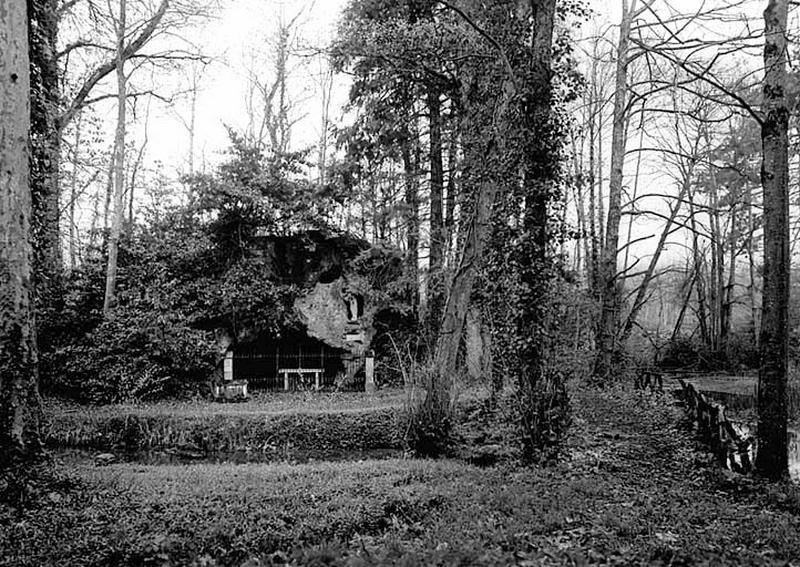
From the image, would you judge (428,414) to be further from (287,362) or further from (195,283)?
(195,283)

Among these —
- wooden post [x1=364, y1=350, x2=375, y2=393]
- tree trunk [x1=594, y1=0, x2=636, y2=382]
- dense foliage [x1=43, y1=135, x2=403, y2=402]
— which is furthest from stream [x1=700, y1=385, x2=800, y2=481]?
dense foliage [x1=43, y1=135, x2=403, y2=402]

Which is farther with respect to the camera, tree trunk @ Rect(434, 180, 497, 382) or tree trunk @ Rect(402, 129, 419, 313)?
tree trunk @ Rect(402, 129, 419, 313)

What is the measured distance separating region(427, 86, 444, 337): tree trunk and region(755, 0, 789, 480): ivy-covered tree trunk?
10.1 meters

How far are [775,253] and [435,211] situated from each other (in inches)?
444

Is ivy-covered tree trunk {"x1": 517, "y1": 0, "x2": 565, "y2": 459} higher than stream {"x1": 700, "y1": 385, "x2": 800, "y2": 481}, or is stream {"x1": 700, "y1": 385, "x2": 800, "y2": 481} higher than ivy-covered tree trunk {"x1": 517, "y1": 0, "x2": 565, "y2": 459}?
ivy-covered tree trunk {"x1": 517, "y1": 0, "x2": 565, "y2": 459}

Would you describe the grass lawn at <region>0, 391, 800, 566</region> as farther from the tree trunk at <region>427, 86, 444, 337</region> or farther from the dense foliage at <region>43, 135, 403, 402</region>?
the tree trunk at <region>427, 86, 444, 337</region>

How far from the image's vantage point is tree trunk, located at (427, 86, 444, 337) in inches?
667

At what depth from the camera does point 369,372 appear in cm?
1841

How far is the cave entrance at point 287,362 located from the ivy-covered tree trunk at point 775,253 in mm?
13252

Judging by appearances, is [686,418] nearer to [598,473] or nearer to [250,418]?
[598,473]

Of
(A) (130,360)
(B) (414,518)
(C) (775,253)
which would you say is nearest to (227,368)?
(A) (130,360)

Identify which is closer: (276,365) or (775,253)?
(775,253)

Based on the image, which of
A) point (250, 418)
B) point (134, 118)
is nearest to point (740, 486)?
point (250, 418)

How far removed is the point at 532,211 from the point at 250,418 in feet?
24.5
